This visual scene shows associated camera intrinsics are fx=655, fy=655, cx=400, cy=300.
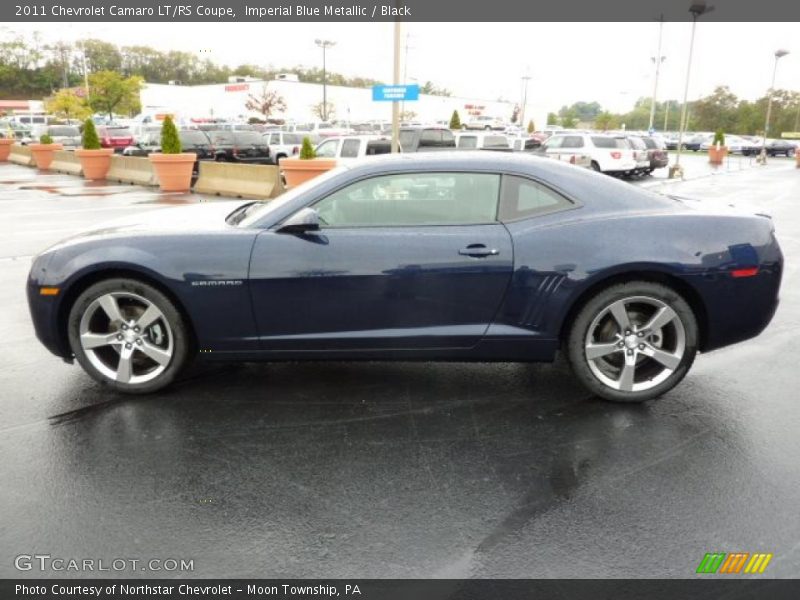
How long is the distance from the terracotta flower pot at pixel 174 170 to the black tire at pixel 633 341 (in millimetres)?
16028

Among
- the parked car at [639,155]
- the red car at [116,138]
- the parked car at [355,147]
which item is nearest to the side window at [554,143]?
the parked car at [639,155]

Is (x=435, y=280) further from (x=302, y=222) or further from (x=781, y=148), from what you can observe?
(x=781, y=148)

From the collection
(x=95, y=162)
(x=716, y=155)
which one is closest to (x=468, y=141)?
(x=95, y=162)

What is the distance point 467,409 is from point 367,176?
64.1 inches

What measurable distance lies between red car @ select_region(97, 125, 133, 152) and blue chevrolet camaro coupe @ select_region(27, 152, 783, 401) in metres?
35.6

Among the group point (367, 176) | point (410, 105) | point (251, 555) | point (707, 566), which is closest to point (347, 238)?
point (367, 176)

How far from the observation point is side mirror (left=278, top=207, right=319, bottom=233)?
13.1ft

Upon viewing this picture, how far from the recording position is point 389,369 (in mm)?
4855

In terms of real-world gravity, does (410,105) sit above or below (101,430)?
above

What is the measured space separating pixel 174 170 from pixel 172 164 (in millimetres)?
171

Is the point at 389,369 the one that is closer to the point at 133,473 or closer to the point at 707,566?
the point at 133,473

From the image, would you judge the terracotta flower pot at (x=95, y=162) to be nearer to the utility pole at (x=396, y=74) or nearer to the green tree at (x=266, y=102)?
the utility pole at (x=396, y=74)

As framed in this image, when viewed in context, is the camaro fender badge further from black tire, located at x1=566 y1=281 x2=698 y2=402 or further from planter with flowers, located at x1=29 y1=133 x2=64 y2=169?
planter with flowers, located at x1=29 y1=133 x2=64 y2=169

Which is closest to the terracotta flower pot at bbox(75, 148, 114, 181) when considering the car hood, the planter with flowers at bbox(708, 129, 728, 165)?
the car hood
